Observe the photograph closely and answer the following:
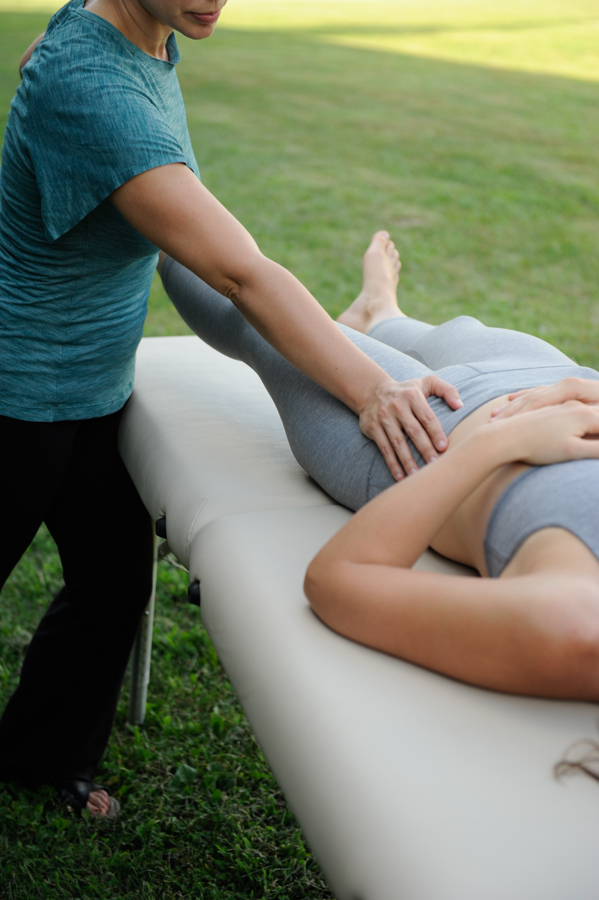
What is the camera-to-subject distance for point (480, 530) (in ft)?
3.51

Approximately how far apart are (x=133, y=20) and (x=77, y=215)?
1.01 feet

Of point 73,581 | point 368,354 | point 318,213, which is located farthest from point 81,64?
point 318,213

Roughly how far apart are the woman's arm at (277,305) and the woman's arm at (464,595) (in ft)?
0.56

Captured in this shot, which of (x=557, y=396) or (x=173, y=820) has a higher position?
(x=557, y=396)

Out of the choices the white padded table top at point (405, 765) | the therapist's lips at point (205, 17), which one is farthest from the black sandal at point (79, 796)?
the therapist's lips at point (205, 17)

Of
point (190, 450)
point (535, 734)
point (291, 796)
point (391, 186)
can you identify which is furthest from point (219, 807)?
point (391, 186)

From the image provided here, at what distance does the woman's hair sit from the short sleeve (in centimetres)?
86

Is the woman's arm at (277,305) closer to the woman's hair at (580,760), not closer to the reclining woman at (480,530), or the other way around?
the reclining woman at (480,530)

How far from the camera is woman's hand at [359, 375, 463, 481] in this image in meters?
1.15

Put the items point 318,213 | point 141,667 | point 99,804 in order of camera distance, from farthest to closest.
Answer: point 318,213 < point 141,667 < point 99,804

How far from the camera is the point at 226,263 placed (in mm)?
1141

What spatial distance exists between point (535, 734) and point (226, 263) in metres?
0.71

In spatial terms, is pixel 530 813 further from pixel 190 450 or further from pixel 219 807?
pixel 219 807

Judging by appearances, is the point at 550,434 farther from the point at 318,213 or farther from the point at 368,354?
the point at 318,213
